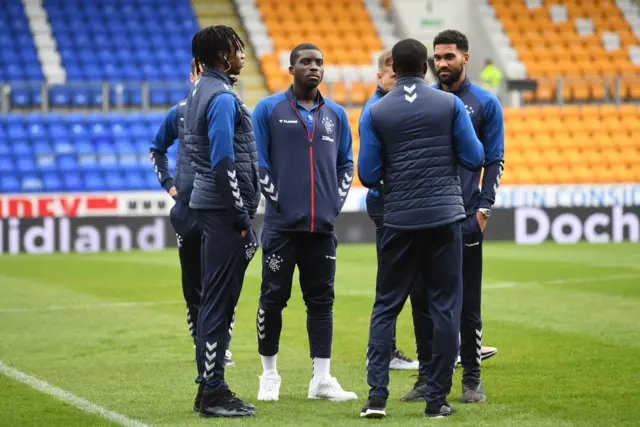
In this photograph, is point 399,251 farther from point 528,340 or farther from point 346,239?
point 346,239

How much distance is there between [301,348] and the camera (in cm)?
951

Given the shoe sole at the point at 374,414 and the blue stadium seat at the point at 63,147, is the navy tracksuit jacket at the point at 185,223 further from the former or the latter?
the blue stadium seat at the point at 63,147

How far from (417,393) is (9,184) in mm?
16214

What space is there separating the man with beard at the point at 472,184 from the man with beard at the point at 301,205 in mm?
755

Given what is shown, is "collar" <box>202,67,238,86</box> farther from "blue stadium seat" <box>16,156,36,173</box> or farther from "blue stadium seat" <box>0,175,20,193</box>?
"blue stadium seat" <box>16,156,36,173</box>

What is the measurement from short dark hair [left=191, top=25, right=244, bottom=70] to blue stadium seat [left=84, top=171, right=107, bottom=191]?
16.2 metres

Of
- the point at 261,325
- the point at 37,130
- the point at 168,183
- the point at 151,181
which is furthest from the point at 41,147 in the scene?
the point at 261,325

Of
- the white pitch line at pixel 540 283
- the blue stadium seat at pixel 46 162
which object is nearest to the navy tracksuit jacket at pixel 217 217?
the white pitch line at pixel 540 283

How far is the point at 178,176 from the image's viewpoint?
26.7 feet

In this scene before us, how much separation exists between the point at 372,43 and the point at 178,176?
2182 centimetres

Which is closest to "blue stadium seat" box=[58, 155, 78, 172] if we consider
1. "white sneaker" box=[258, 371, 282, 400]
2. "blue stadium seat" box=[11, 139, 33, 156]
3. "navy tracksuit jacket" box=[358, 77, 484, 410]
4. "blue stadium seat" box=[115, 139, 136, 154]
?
"blue stadium seat" box=[11, 139, 33, 156]

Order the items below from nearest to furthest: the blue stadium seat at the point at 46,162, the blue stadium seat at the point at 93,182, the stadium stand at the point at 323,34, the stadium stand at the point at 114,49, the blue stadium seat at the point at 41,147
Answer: the blue stadium seat at the point at 93,182
the blue stadium seat at the point at 46,162
the blue stadium seat at the point at 41,147
the stadium stand at the point at 114,49
the stadium stand at the point at 323,34

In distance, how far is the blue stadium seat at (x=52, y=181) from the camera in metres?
22.2

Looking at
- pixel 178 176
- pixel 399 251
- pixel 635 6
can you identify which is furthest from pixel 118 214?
pixel 635 6
